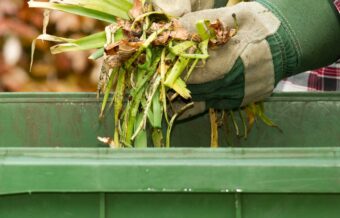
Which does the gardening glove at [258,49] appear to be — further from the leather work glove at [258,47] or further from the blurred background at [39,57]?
the blurred background at [39,57]

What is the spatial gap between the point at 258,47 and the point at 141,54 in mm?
253

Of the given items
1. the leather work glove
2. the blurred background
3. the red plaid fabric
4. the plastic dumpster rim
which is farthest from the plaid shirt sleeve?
the plastic dumpster rim

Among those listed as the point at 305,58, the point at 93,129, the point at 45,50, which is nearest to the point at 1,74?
the point at 45,50

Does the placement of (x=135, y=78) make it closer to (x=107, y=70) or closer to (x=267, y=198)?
(x=107, y=70)

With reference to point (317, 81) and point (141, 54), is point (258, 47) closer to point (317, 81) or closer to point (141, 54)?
point (141, 54)

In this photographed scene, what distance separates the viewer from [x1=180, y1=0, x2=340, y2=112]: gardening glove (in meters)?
1.88

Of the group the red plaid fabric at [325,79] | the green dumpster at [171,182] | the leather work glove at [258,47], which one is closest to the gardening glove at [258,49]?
the leather work glove at [258,47]

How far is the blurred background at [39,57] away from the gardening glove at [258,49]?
58.5 inches

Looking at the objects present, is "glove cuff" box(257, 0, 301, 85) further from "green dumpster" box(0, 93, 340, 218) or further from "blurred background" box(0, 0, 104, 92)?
"blurred background" box(0, 0, 104, 92)

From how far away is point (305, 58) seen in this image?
1.96m

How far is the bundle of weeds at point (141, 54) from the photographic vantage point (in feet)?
6.27

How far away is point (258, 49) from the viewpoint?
6.11ft

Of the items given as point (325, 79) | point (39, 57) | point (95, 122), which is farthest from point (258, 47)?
point (39, 57)

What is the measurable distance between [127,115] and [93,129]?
38 cm
